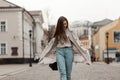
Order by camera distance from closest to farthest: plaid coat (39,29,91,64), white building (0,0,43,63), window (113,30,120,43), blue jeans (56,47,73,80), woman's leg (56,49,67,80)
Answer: woman's leg (56,49,67,80)
blue jeans (56,47,73,80)
plaid coat (39,29,91,64)
white building (0,0,43,63)
window (113,30,120,43)

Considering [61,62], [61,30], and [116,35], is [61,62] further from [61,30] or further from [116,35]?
[116,35]

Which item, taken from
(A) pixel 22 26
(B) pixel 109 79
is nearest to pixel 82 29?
(A) pixel 22 26

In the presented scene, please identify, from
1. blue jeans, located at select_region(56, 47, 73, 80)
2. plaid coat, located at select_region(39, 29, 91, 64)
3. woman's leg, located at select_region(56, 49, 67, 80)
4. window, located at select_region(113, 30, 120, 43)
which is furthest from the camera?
window, located at select_region(113, 30, 120, 43)

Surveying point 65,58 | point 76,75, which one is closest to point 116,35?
point 76,75

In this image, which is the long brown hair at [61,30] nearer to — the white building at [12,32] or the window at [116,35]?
the white building at [12,32]

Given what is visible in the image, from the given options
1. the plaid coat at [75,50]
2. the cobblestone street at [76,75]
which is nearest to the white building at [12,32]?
the cobblestone street at [76,75]

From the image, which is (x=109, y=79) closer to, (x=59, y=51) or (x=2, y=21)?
(x=59, y=51)

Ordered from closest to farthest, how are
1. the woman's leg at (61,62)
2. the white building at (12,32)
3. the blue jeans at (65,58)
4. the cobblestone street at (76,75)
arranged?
the woman's leg at (61,62), the blue jeans at (65,58), the cobblestone street at (76,75), the white building at (12,32)

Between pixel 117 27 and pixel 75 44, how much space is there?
80.2 metres

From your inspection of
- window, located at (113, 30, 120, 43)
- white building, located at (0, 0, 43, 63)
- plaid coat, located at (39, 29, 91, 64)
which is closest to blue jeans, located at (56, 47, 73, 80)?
plaid coat, located at (39, 29, 91, 64)

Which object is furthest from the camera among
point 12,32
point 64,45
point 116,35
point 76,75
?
point 116,35

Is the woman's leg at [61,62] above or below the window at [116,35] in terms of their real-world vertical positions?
below

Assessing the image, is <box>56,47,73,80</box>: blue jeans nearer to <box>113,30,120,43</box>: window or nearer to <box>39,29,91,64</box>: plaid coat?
<box>39,29,91,64</box>: plaid coat

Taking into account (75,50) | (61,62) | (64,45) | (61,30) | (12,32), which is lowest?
(61,62)
